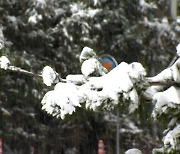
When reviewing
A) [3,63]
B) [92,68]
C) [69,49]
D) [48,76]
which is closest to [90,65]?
[92,68]

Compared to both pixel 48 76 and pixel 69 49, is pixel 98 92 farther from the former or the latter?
pixel 69 49

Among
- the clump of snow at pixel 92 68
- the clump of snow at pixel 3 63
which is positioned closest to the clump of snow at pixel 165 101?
the clump of snow at pixel 92 68

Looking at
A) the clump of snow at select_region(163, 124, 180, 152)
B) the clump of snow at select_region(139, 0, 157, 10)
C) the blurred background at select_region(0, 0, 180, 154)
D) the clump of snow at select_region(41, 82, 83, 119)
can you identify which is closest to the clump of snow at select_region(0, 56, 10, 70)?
the clump of snow at select_region(41, 82, 83, 119)

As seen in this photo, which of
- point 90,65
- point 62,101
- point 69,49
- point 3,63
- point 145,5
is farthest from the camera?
point 145,5

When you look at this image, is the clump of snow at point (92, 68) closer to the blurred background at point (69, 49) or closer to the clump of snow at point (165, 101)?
the clump of snow at point (165, 101)

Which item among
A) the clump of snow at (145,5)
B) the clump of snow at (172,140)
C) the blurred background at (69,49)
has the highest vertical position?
the clump of snow at (145,5)

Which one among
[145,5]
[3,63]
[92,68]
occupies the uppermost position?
[145,5]

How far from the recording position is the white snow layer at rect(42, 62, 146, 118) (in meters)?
3.05

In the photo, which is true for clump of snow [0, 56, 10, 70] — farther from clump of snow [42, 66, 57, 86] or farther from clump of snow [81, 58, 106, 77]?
clump of snow [81, 58, 106, 77]

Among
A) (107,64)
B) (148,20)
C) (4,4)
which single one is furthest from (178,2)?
(107,64)

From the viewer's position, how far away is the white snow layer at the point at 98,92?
305 centimetres

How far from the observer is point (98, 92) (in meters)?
3.10

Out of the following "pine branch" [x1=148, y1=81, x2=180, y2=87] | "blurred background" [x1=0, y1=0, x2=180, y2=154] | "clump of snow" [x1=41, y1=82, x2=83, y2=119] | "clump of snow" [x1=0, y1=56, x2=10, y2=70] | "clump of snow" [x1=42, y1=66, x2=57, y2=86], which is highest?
"blurred background" [x1=0, y1=0, x2=180, y2=154]

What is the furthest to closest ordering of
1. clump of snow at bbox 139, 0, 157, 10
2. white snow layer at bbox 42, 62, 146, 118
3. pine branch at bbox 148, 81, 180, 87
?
1. clump of snow at bbox 139, 0, 157, 10
2. pine branch at bbox 148, 81, 180, 87
3. white snow layer at bbox 42, 62, 146, 118
